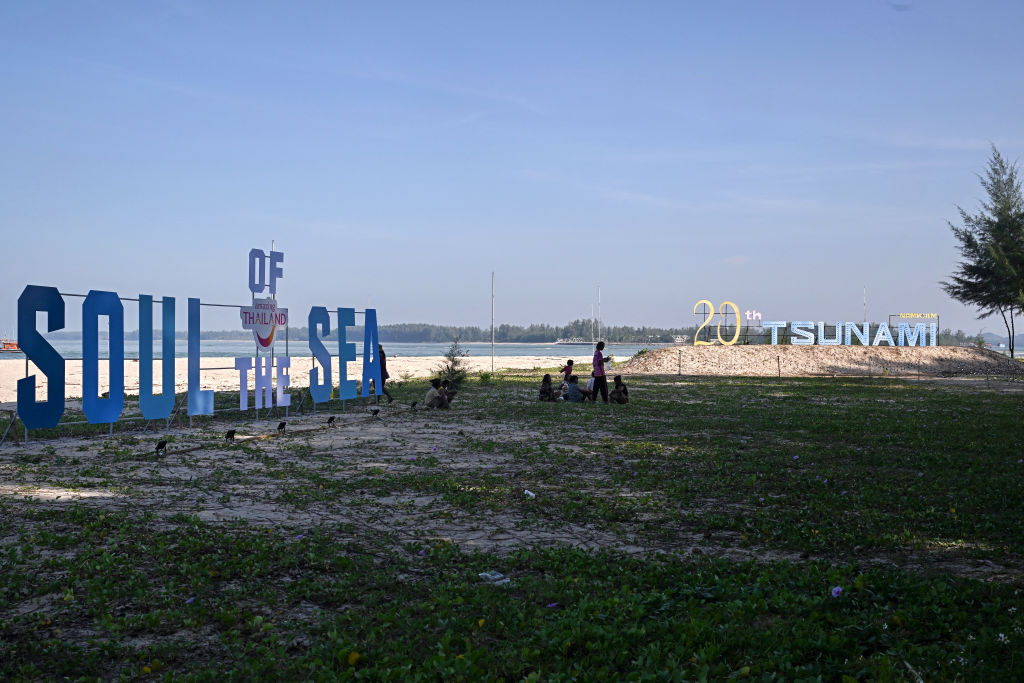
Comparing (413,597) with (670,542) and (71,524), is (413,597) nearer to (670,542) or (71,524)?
(670,542)

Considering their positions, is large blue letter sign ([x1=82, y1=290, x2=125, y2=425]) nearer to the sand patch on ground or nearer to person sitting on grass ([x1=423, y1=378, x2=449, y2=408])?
the sand patch on ground

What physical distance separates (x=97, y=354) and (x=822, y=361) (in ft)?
132

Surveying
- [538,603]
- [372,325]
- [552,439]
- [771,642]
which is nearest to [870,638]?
[771,642]

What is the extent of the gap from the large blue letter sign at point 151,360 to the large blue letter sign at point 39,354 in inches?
62.3

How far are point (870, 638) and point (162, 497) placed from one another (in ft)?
25.1

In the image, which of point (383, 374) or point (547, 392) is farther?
point (547, 392)

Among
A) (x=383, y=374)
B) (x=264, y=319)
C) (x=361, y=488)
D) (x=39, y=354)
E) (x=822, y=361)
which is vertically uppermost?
(x=264, y=319)

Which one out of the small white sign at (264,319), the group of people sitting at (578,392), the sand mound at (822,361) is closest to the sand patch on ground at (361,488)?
the small white sign at (264,319)

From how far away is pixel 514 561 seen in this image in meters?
6.32

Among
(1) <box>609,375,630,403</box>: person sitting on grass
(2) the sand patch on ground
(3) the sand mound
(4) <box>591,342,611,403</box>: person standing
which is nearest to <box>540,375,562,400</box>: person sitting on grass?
(4) <box>591,342,611,403</box>: person standing

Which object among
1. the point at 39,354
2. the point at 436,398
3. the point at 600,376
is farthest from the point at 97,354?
the point at 600,376

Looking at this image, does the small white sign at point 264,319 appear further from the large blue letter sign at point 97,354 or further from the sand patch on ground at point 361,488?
the large blue letter sign at point 97,354

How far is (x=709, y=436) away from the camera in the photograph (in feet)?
47.9

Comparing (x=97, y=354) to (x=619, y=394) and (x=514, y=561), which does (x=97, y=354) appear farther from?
(x=619, y=394)
